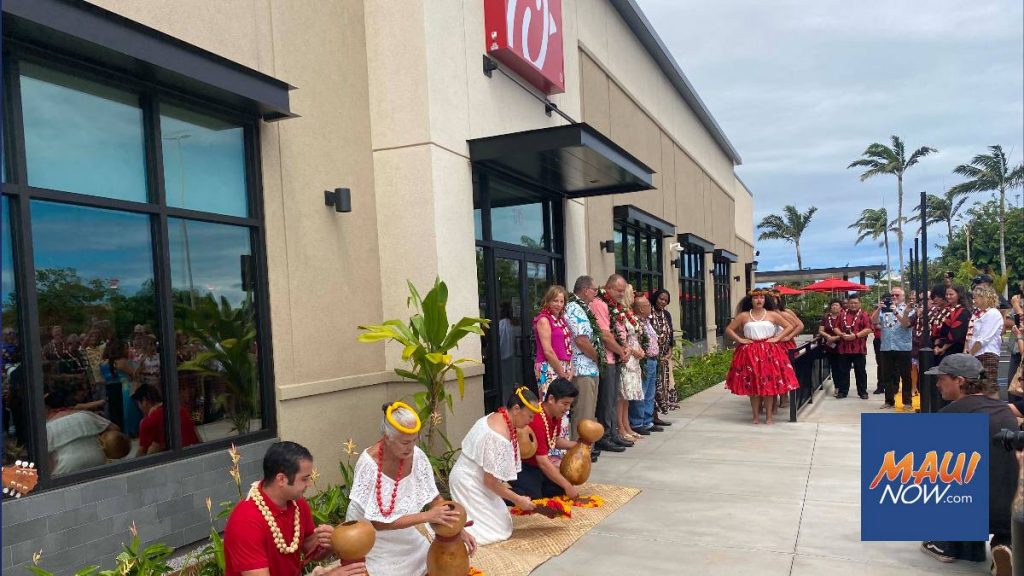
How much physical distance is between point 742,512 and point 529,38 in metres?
5.71

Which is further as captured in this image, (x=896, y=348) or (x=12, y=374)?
(x=896, y=348)

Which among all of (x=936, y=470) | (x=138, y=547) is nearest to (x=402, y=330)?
(x=138, y=547)

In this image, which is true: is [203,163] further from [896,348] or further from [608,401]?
[896,348]

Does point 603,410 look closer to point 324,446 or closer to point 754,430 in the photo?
point 754,430

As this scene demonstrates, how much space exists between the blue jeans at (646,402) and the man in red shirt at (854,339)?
13.2 feet

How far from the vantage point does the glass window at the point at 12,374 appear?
3885 millimetres

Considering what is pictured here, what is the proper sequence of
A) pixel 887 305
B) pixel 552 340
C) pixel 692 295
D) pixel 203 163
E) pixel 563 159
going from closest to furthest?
pixel 203 163 < pixel 552 340 < pixel 563 159 < pixel 887 305 < pixel 692 295

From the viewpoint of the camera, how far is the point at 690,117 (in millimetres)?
20250

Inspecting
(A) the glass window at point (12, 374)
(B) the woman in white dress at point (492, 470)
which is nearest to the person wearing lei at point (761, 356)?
(B) the woman in white dress at point (492, 470)

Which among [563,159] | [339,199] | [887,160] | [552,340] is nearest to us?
[339,199]

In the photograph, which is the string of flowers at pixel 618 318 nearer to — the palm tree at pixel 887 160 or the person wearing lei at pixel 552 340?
the person wearing lei at pixel 552 340

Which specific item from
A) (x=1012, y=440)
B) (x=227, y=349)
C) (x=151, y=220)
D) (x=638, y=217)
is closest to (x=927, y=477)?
(x=1012, y=440)

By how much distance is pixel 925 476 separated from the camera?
4.03 m

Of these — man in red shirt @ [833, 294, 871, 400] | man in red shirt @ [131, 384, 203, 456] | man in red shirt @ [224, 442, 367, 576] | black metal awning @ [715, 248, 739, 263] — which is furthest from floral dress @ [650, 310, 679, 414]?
black metal awning @ [715, 248, 739, 263]
